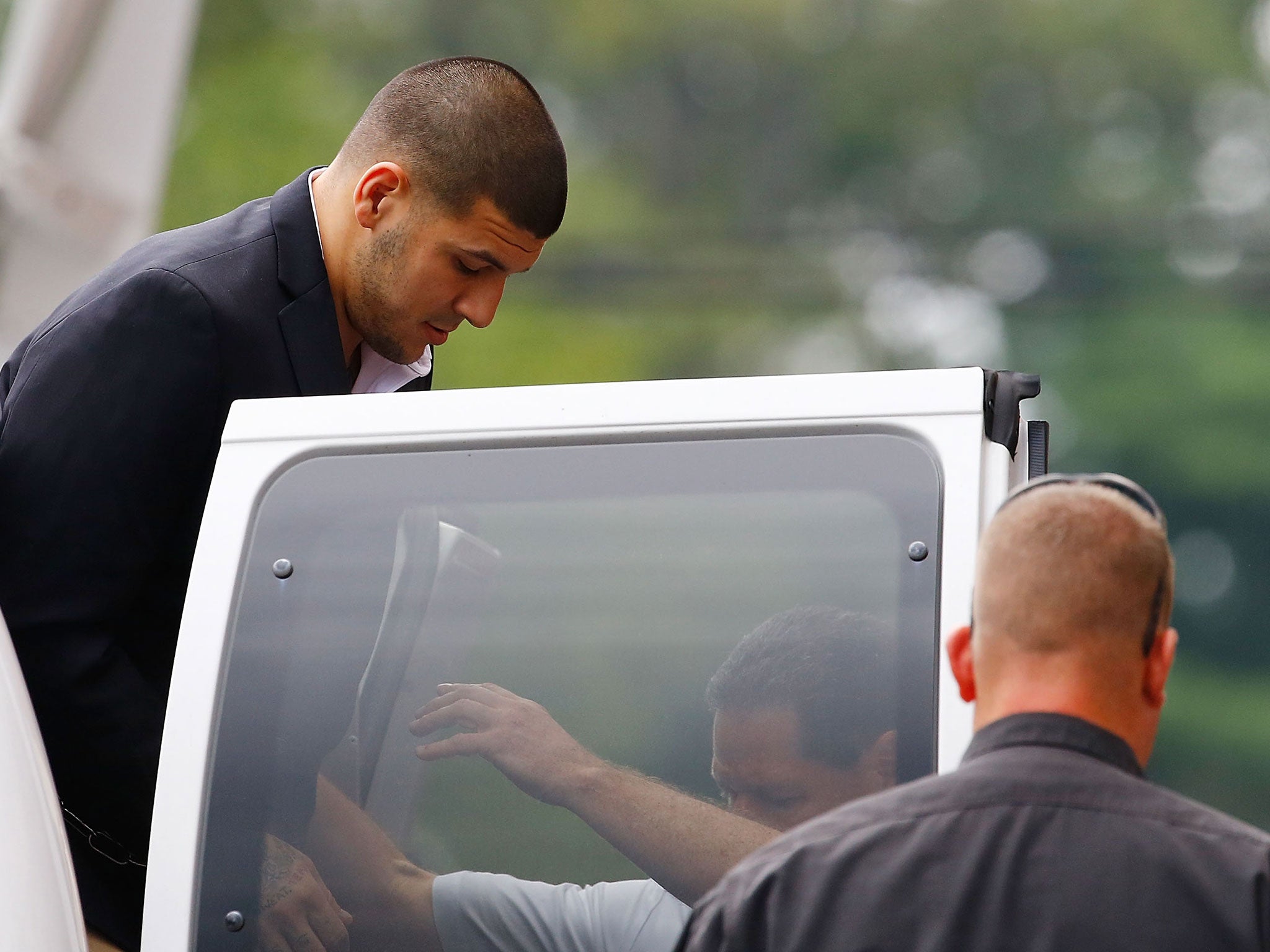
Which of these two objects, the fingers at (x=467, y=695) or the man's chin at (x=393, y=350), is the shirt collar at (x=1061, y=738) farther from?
the man's chin at (x=393, y=350)

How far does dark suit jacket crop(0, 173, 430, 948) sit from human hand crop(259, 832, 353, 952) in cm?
25

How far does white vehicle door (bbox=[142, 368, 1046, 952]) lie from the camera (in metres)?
1.85

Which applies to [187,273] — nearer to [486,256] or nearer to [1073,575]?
[486,256]

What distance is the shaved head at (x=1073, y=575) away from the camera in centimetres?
145

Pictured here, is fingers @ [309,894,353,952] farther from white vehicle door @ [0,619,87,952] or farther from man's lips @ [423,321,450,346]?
man's lips @ [423,321,450,346]

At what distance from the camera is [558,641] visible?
6.31 ft

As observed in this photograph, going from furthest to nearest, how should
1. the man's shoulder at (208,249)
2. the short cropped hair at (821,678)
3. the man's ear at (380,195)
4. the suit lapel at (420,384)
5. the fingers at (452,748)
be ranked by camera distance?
the suit lapel at (420,384)
the man's ear at (380,195)
the man's shoulder at (208,249)
the fingers at (452,748)
the short cropped hair at (821,678)

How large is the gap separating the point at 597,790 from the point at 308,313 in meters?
Answer: 0.85

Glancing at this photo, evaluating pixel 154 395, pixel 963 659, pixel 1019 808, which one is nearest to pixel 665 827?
pixel 963 659

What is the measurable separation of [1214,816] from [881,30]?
16.1m

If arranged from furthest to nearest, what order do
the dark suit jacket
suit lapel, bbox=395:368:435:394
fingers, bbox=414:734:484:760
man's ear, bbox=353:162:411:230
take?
1. suit lapel, bbox=395:368:435:394
2. man's ear, bbox=353:162:411:230
3. the dark suit jacket
4. fingers, bbox=414:734:484:760

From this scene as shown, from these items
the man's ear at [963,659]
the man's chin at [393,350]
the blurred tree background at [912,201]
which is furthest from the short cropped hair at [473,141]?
the blurred tree background at [912,201]

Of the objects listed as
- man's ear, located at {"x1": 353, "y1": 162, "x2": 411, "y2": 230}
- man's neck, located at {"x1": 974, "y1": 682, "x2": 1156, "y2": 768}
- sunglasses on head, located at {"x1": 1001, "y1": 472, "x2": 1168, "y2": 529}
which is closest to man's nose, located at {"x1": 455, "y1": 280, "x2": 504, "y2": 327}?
man's ear, located at {"x1": 353, "y1": 162, "x2": 411, "y2": 230}

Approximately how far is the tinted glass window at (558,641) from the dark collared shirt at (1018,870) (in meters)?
0.39
